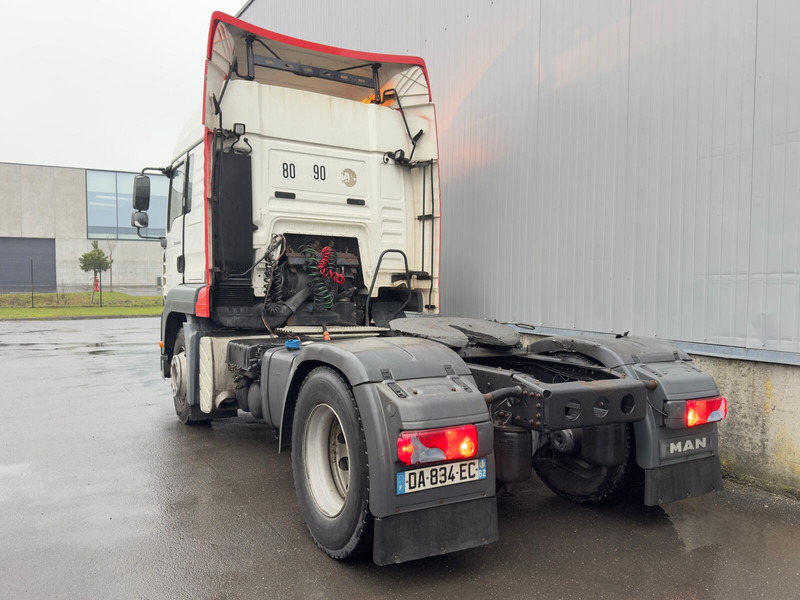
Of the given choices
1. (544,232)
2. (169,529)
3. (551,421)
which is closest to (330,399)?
(551,421)

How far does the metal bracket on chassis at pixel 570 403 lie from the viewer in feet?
10.2

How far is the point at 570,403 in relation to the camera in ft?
10.4

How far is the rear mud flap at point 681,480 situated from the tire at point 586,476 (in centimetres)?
20

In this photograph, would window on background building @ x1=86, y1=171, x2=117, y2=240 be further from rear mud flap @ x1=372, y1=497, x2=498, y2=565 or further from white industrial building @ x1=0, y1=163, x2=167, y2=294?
rear mud flap @ x1=372, y1=497, x2=498, y2=565

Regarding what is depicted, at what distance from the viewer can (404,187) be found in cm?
638

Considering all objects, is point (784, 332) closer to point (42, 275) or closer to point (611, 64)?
point (611, 64)

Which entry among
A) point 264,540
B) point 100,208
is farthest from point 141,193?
point 100,208

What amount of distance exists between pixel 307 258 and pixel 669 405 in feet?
11.3

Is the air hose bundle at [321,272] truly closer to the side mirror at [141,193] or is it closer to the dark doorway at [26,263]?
the side mirror at [141,193]

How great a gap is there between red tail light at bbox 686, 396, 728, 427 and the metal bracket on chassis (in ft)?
1.40

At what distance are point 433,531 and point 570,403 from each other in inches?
37.3

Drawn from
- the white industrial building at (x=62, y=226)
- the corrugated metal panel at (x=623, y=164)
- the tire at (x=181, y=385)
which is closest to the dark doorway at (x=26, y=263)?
the white industrial building at (x=62, y=226)

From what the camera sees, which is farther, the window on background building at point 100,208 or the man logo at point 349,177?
the window on background building at point 100,208

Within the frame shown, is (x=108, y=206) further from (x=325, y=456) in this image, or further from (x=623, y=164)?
(x=325, y=456)
